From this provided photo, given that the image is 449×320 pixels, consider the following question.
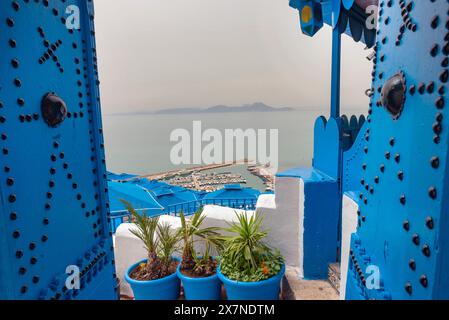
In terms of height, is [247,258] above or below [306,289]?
above

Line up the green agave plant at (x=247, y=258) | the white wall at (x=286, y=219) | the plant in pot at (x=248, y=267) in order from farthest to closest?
1. the white wall at (x=286, y=219)
2. the green agave plant at (x=247, y=258)
3. the plant in pot at (x=248, y=267)

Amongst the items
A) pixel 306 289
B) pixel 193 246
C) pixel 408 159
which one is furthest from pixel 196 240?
pixel 408 159

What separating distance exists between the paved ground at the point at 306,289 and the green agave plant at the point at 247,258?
1.78 feet

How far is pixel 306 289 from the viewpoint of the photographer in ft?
12.2

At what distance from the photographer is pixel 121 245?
167 inches

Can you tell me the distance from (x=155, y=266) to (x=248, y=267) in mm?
1178

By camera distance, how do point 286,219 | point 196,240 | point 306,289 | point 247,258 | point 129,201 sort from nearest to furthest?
1. point 247,258
2. point 306,289
3. point 196,240
4. point 286,219
5. point 129,201

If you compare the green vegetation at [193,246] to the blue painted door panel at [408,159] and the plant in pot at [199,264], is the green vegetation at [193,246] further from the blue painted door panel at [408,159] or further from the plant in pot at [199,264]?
the blue painted door panel at [408,159]

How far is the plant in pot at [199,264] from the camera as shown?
338 centimetres

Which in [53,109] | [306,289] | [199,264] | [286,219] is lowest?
[306,289]

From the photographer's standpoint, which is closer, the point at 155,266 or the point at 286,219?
the point at 155,266

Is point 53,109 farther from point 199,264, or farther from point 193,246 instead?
point 193,246

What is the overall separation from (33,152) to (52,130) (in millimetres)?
189

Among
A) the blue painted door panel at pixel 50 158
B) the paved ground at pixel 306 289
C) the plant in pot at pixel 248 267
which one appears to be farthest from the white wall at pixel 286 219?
the blue painted door panel at pixel 50 158
